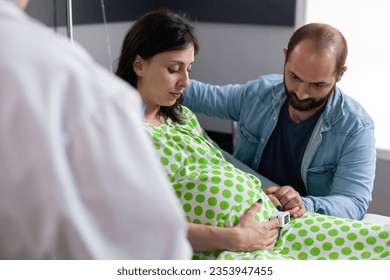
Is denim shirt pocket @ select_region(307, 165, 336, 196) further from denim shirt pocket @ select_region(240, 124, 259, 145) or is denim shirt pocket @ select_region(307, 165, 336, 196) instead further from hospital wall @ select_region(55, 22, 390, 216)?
hospital wall @ select_region(55, 22, 390, 216)

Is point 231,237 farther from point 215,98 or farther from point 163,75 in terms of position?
point 215,98

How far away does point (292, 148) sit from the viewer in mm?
2168

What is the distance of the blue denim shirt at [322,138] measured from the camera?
198cm

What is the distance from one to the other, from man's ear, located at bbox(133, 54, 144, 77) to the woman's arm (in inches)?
19.0

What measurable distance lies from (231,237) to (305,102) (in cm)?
67

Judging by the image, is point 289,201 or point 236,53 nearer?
point 289,201

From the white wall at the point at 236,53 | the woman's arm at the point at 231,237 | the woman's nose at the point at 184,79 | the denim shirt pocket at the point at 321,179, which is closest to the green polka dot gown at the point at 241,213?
the woman's arm at the point at 231,237

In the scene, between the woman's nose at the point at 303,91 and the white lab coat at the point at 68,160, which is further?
the woman's nose at the point at 303,91

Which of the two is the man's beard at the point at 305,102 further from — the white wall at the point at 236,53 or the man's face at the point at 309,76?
the white wall at the point at 236,53

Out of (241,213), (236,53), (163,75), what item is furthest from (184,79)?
(236,53)

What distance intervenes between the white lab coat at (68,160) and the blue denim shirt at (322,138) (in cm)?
131

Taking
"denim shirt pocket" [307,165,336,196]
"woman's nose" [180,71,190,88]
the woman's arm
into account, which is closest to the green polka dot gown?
the woman's arm

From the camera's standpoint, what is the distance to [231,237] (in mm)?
1579
